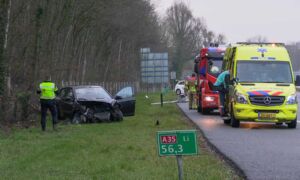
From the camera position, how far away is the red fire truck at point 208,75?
29.5m

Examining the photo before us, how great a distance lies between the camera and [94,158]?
12727 millimetres

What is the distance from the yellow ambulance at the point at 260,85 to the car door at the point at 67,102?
5.22 meters

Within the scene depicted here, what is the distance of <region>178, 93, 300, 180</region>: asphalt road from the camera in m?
11.3

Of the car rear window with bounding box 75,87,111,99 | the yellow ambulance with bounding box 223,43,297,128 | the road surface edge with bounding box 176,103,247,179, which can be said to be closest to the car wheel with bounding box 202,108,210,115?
the yellow ambulance with bounding box 223,43,297,128

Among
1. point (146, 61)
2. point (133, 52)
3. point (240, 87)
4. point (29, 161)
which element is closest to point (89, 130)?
point (240, 87)

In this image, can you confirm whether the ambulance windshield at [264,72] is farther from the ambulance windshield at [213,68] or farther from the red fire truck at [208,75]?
the ambulance windshield at [213,68]

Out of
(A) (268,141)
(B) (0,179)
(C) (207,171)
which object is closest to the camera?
(B) (0,179)

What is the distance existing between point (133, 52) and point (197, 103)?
3894 cm

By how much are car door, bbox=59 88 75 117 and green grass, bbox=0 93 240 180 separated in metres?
4.67

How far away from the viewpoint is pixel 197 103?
105ft

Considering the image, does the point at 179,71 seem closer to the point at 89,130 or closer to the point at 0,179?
the point at 89,130

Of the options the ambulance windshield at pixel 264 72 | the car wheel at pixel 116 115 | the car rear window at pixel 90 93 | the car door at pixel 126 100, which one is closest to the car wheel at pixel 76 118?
the car rear window at pixel 90 93

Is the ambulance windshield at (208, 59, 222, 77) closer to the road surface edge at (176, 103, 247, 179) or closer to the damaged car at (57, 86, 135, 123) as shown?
the damaged car at (57, 86, 135, 123)

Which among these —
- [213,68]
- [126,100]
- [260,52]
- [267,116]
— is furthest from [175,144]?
[213,68]
